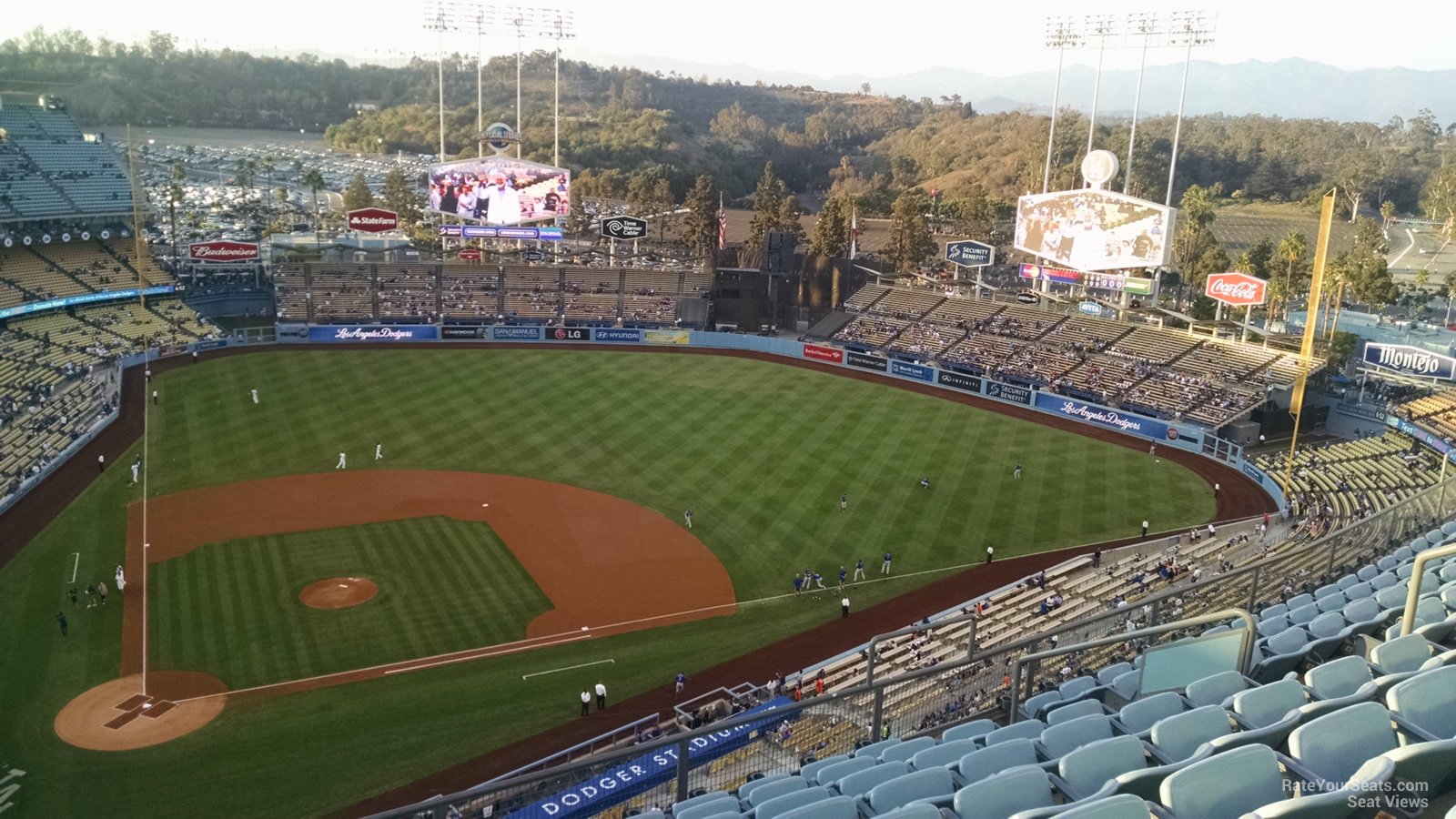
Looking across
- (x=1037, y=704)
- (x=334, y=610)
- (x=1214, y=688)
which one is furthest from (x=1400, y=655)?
(x=334, y=610)

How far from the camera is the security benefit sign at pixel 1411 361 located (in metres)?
46.8

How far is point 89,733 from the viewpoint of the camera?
2319cm

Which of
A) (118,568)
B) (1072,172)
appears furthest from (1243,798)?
(1072,172)

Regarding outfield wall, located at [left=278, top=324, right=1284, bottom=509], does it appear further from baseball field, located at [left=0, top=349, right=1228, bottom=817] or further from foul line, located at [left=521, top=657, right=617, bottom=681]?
foul line, located at [left=521, top=657, right=617, bottom=681]

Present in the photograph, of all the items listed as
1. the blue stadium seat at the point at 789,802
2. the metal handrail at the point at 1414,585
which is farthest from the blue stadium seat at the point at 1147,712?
the blue stadium seat at the point at 789,802

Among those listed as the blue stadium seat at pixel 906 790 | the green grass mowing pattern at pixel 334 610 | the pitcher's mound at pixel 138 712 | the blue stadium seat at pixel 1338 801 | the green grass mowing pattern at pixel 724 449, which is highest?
the blue stadium seat at pixel 1338 801

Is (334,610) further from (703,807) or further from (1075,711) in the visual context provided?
(1075,711)

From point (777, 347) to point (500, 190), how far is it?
72.7 feet

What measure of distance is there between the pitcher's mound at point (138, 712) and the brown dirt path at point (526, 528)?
1990 mm

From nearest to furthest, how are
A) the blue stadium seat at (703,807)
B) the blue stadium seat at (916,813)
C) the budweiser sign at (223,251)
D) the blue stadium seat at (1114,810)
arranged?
the blue stadium seat at (1114,810) → the blue stadium seat at (916,813) → the blue stadium seat at (703,807) → the budweiser sign at (223,251)

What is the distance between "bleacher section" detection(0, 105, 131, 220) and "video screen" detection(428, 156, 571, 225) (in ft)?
64.3

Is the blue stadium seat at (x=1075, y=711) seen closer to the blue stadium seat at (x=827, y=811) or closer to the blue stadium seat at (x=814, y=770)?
the blue stadium seat at (x=814, y=770)

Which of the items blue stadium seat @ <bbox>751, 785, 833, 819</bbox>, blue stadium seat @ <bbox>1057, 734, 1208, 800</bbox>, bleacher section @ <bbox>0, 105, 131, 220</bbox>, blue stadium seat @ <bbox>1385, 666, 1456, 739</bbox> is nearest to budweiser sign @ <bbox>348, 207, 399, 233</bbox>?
bleacher section @ <bbox>0, 105, 131, 220</bbox>

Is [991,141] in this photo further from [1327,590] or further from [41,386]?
[1327,590]
